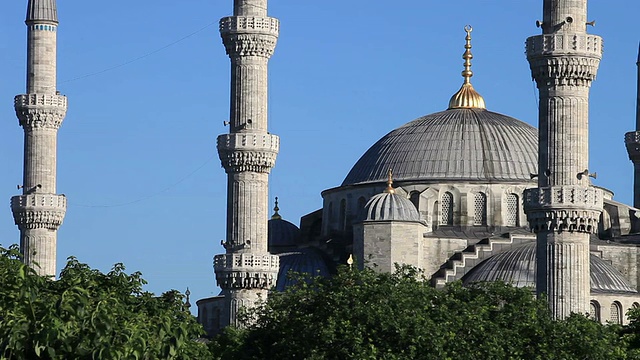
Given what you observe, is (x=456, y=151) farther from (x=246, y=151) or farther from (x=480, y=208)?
(x=246, y=151)

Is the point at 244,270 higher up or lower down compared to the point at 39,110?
lower down

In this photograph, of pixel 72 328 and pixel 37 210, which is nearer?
pixel 72 328

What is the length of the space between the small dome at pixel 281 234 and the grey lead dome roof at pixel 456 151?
303 cm

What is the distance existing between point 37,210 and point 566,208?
787 inches

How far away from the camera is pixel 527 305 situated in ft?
145

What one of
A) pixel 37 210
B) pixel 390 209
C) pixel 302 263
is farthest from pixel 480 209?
pixel 37 210

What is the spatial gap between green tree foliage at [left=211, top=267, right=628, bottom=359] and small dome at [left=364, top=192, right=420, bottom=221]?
18378 millimetres

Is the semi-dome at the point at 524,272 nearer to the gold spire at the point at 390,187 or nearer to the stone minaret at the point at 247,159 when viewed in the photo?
the gold spire at the point at 390,187

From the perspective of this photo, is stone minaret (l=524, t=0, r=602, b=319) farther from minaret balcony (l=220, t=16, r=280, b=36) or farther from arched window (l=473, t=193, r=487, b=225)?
arched window (l=473, t=193, r=487, b=225)

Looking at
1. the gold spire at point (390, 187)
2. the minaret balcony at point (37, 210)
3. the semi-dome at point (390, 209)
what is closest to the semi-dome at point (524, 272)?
the semi-dome at point (390, 209)

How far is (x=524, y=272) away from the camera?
6391cm

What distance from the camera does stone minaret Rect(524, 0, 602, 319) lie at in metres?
45.5

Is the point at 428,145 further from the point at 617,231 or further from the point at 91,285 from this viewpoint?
the point at 91,285

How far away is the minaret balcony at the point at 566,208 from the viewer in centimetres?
4541
